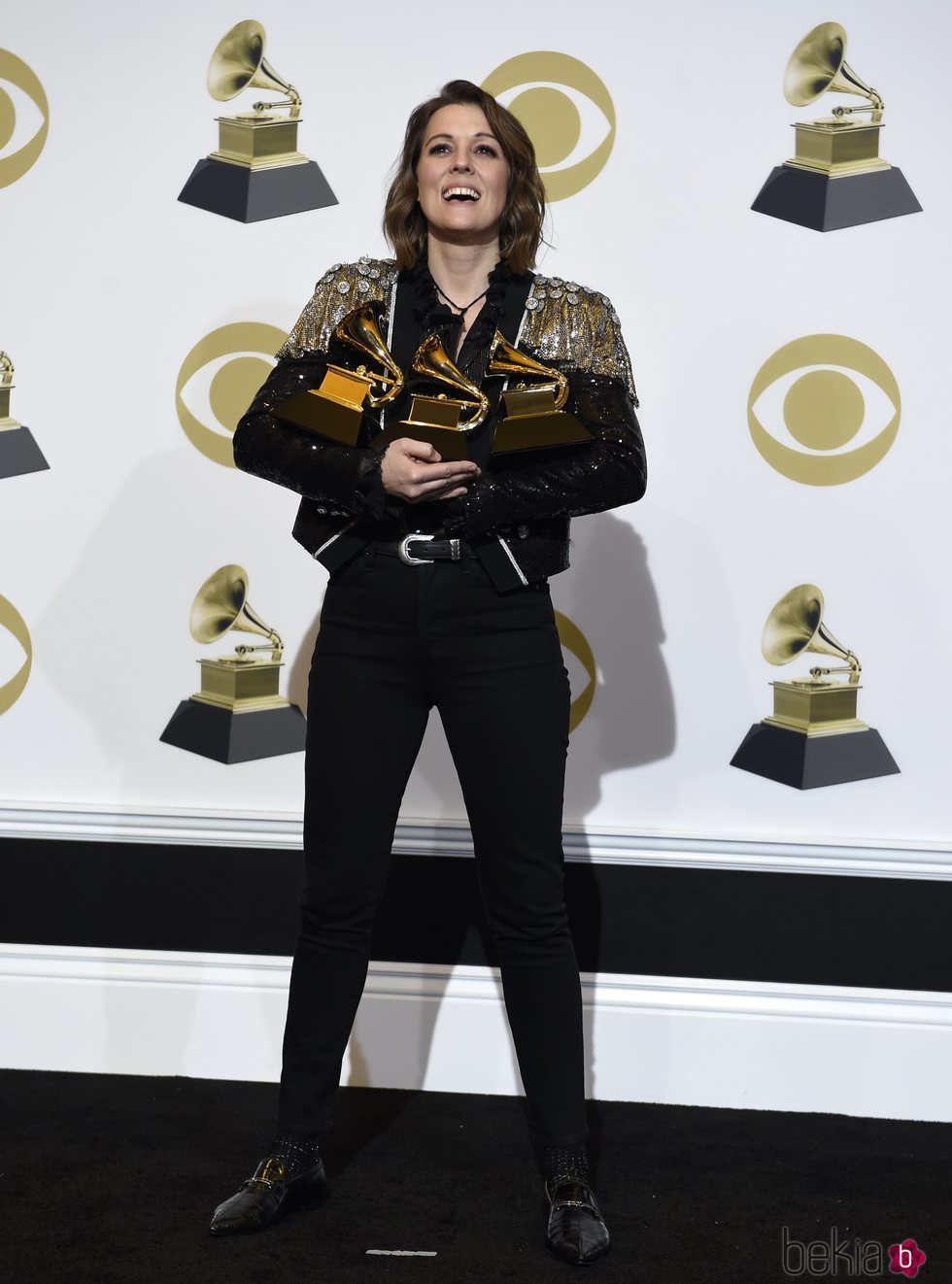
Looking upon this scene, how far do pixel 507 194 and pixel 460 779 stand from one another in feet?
2.83

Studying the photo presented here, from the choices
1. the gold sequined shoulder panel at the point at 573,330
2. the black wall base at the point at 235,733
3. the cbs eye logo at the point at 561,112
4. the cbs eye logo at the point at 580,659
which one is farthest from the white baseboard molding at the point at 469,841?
the cbs eye logo at the point at 561,112

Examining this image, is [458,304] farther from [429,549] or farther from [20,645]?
[20,645]

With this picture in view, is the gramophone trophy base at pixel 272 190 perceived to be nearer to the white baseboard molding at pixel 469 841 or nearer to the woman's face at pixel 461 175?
the woman's face at pixel 461 175

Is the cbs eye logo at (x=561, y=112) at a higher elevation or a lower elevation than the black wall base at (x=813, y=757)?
higher

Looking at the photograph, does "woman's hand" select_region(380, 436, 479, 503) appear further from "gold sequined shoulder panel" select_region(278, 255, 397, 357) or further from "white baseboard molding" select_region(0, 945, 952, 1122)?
"white baseboard molding" select_region(0, 945, 952, 1122)

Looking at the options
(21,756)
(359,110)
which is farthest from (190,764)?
(359,110)

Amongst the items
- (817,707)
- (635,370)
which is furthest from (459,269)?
(817,707)

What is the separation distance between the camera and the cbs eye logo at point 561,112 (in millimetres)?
2436

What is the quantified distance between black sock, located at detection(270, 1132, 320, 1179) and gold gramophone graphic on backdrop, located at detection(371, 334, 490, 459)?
102 cm

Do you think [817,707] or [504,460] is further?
[817,707]

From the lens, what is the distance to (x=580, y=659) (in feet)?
8.28

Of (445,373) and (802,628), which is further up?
(445,373)

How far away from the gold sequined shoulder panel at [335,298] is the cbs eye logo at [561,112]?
691 mm

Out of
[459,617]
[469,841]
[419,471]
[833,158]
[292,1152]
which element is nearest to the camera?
[419,471]
